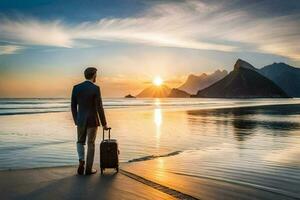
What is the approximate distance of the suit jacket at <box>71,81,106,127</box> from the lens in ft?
30.0

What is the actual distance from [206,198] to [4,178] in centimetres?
471

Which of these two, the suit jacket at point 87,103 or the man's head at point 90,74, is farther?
the man's head at point 90,74

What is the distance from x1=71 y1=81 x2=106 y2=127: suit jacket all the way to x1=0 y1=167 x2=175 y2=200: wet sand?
1.33 metres

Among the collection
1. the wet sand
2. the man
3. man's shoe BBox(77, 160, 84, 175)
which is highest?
the man

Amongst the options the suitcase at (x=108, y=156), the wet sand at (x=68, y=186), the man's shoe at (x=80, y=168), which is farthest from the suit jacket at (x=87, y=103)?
the wet sand at (x=68, y=186)

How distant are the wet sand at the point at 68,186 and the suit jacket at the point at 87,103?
4.36 ft

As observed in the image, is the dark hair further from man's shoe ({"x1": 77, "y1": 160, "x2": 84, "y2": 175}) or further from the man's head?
man's shoe ({"x1": 77, "y1": 160, "x2": 84, "y2": 175})

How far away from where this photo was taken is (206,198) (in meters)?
7.03

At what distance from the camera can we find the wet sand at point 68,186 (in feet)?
23.2

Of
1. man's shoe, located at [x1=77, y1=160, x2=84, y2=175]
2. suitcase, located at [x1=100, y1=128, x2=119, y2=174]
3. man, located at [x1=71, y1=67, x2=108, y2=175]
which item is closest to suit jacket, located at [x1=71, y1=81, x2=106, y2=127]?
man, located at [x1=71, y1=67, x2=108, y2=175]

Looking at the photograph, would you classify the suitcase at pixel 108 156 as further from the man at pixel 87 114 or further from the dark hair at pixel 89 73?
the dark hair at pixel 89 73

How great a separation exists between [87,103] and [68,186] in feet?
7.27

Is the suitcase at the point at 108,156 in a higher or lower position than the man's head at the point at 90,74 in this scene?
lower

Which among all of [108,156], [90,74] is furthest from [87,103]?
[108,156]
